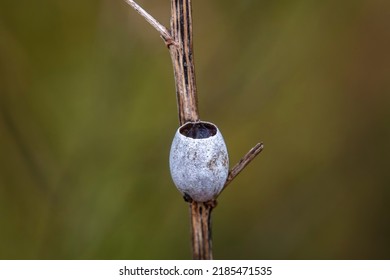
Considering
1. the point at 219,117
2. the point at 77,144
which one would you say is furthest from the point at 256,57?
the point at 77,144

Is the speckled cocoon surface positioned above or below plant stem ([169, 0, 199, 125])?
below

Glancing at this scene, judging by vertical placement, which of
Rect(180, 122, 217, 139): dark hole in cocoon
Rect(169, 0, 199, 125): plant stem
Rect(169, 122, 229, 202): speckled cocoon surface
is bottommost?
Rect(169, 122, 229, 202): speckled cocoon surface

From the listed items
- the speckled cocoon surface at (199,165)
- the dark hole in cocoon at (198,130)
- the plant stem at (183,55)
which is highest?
the plant stem at (183,55)

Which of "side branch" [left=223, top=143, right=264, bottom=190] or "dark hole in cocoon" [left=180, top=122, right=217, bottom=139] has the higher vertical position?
"dark hole in cocoon" [left=180, top=122, right=217, bottom=139]

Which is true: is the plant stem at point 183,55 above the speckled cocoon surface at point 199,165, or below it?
above

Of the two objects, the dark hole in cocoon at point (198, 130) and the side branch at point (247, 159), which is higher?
the dark hole in cocoon at point (198, 130)
